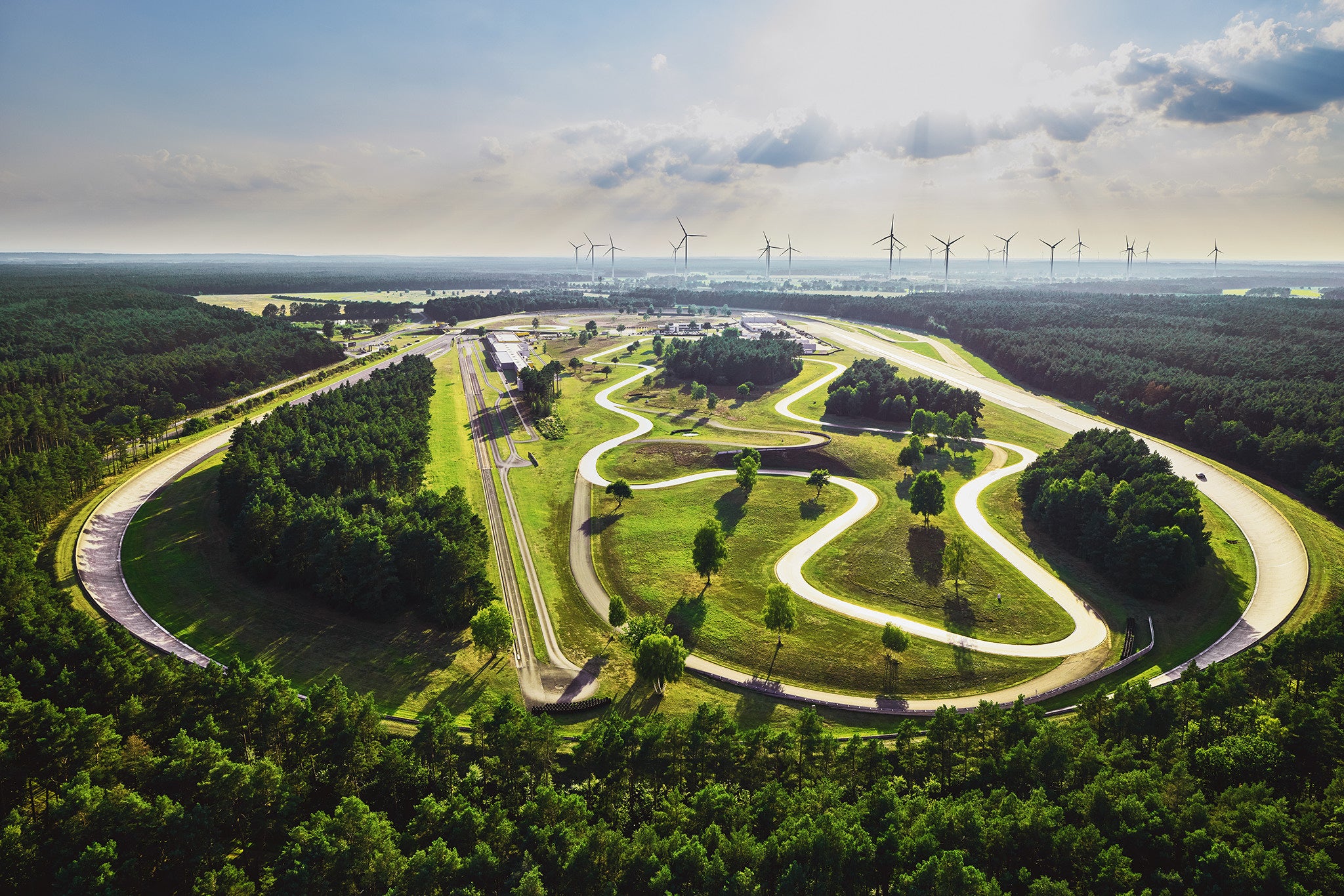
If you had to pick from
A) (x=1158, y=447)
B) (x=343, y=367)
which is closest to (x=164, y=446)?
(x=343, y=367)

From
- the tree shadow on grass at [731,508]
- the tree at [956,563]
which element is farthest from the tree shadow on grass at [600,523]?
the tree at [956,563]

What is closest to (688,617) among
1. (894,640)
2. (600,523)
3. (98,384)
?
(894,640)

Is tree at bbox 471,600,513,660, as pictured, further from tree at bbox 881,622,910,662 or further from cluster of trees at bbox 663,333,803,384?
cluster of trees at bbox 663,333,803,384

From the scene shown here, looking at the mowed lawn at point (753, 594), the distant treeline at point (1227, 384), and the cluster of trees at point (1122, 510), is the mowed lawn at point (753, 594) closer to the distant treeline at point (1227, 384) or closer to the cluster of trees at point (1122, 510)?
the cluster of trees at point (1122, 510)

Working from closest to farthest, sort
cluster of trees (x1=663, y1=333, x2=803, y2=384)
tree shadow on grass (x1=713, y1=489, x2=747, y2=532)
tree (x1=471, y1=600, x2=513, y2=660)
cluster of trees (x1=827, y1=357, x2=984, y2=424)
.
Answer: tree (x1=471, y1=600, x2=513, y2=660) < tree shadow on grass (x1=713, y1=489, x2=747, y2=532) < cluster of trees (x1=827, y1=357, x2=984, y2=424) < cluster of trees (x1=663, y1=333, x2=803, y2=384)

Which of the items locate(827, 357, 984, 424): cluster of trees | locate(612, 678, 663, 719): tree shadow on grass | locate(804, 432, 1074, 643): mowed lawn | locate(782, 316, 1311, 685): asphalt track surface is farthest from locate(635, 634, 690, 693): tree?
locate(827, 357, 984, 424): cluster of trees

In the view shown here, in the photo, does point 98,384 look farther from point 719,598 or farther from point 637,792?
point 637,792

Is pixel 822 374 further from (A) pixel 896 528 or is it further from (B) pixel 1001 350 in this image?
(A) pixel 896 528
